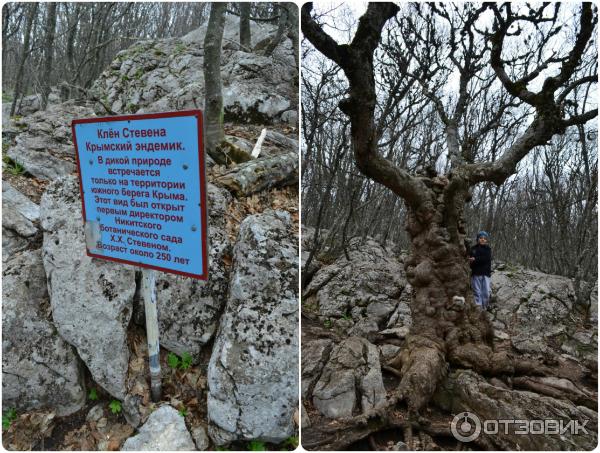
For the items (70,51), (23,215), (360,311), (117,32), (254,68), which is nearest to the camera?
(23,215)

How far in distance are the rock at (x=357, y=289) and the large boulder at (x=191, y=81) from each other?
3086 millimetres

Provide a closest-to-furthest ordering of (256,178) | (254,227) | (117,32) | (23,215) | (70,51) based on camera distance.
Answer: (254,227) → (23,215) → (256,178) → (70,51) → (117,32)

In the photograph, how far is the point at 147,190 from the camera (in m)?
2.11

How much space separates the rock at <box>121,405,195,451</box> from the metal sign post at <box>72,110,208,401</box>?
2.67 ft

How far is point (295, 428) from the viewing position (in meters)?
2.47

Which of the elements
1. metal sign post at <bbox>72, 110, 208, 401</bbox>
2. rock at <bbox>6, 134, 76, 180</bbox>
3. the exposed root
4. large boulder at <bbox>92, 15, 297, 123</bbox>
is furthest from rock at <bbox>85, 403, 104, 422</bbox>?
large boulder at <bbox>92, 15, 297, 123</bbox>

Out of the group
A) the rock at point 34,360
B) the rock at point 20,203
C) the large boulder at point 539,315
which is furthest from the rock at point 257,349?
the large boulder at point 539,315

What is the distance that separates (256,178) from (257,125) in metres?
2.79

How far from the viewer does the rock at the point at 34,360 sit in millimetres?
2729

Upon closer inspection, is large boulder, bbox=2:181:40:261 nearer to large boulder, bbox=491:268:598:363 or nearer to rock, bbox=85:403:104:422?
rock, bbox=85:403:104:422

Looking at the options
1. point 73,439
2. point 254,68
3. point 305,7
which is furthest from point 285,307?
point 254,68

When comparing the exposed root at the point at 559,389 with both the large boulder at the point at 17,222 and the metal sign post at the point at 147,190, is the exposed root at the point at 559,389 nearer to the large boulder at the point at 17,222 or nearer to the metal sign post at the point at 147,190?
the metal sign post at the point at 147,190

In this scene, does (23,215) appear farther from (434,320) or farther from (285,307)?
(434,320)

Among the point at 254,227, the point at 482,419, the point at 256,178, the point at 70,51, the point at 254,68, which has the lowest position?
the point at 482,419
